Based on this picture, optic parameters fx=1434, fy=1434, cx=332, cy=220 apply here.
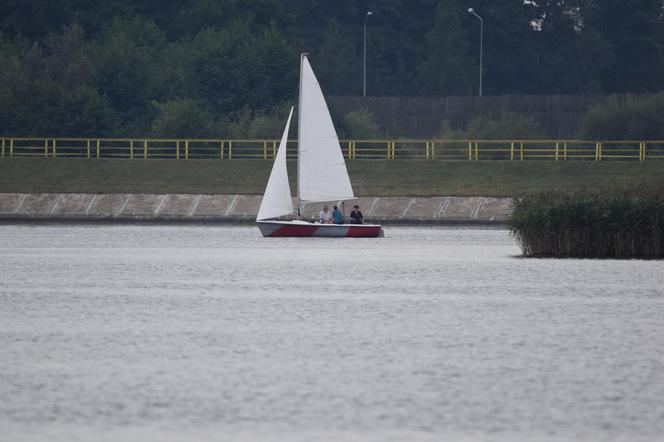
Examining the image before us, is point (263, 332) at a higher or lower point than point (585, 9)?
lower

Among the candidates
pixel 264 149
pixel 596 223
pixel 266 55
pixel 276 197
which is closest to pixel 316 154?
pixel 276 197

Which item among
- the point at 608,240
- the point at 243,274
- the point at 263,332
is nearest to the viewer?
the point at 263,332

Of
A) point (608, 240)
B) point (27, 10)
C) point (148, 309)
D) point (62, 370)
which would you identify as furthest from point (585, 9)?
point (62, 370)

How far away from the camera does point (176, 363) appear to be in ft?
72.2

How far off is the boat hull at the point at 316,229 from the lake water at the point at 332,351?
518 inches

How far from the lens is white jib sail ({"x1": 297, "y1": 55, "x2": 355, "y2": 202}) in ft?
197

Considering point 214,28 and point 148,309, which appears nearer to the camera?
point 148,309

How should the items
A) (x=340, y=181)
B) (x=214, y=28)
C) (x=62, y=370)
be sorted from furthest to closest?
(x=214, y=28) < (x=340, y=181) < (x=62, y=370)

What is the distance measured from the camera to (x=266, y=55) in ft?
374

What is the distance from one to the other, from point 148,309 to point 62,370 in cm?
924

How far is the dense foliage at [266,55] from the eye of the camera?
99.5 metres

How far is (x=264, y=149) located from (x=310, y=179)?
26157mm

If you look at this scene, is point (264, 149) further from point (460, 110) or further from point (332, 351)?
point (332, 351)

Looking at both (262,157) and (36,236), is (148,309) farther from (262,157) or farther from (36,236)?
(262,157)
